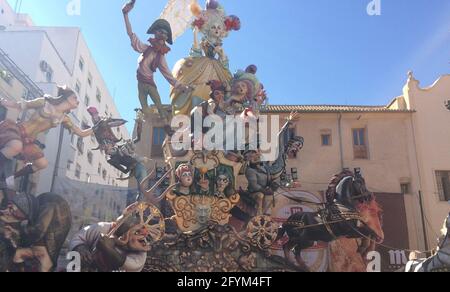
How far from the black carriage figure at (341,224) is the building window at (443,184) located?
466 cm

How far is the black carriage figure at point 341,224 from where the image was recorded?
37.0 feet

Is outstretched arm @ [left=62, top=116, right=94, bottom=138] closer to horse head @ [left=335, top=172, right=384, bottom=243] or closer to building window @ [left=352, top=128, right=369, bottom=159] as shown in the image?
horse head @ [left=335, top=172, right=384, bottom=243]

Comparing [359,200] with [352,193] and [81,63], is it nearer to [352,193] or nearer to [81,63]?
[352,193]

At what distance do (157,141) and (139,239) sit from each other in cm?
740

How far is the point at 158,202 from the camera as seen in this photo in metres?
11.0

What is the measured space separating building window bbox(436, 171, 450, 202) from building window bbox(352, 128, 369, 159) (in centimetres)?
244

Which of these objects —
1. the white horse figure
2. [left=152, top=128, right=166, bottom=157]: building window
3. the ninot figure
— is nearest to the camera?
the white horse figure

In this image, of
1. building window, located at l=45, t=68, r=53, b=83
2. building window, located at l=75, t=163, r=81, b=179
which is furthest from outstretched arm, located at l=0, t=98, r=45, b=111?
building window, located at l=45, t=68, r=53, b=83

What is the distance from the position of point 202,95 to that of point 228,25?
7.14ft

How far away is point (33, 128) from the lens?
37.2 feet

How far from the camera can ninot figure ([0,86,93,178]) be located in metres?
11.0
